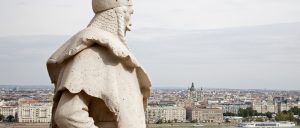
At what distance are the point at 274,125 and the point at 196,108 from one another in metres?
21.6

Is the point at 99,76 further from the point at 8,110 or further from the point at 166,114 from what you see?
the point at 166,114

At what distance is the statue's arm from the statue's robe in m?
0.03

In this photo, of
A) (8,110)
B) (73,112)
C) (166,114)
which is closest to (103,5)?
(73,112)

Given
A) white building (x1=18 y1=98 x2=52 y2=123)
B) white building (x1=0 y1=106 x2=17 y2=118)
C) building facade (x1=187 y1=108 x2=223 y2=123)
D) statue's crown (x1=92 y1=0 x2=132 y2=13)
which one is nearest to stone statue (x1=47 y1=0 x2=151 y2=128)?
statue's crown (x1=92 y1=0 x2=132 y2=13)

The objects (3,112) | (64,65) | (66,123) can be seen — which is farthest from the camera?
(3,112)

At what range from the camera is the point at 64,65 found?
9.34 feet

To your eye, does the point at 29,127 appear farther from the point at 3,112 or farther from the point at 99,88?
the point at 99,88

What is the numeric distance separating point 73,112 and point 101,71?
196 mm

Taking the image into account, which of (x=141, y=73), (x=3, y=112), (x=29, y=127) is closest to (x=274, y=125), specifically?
(x=29, y=127)

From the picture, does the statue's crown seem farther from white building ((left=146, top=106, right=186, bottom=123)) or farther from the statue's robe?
white building ((left=146, top=106, right=186, bottom=123))

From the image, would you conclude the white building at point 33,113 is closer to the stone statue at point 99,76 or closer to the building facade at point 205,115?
the building facade at point 205,115

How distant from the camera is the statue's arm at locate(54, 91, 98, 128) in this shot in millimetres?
2641

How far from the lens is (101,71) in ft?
8.98

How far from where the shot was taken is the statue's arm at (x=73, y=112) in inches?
104
